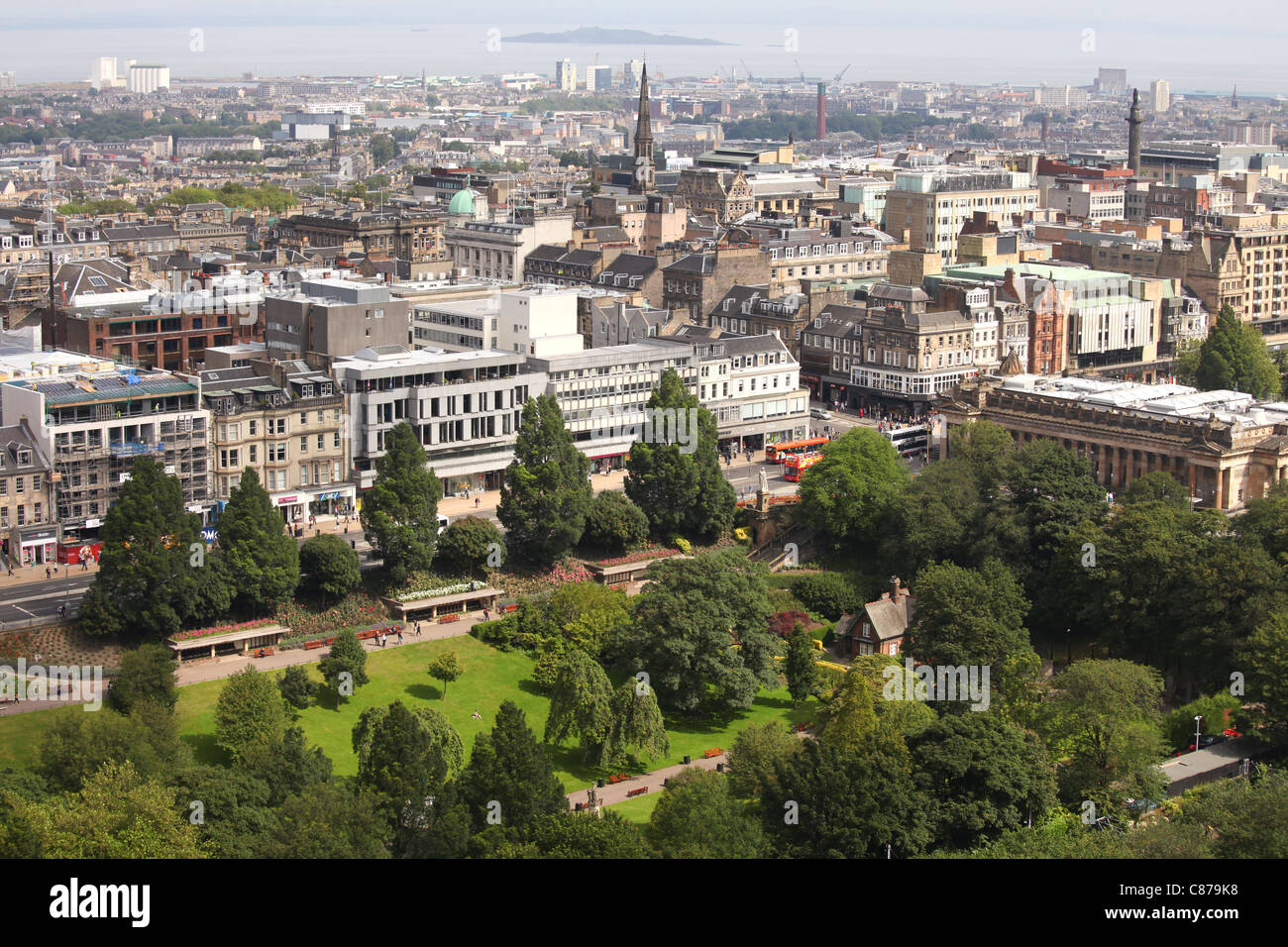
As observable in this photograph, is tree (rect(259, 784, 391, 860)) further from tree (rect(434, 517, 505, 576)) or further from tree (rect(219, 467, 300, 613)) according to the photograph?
tree (rect(434, 517, 505, 576))

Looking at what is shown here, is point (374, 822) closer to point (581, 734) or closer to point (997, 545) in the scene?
point (581, 734)

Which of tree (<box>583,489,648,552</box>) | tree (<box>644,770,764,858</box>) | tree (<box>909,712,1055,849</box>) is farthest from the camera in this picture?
tree (<box>583,489,648,552</box>)

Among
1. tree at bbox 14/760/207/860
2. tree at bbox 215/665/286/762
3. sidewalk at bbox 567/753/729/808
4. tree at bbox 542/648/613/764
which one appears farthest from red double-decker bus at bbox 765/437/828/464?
tree at bbox 14/760/207/860

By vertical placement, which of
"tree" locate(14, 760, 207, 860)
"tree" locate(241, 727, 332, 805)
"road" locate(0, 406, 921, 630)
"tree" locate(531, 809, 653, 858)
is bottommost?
"road" locate(0, 406, 921, 630)

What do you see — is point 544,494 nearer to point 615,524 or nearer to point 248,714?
point 615,524

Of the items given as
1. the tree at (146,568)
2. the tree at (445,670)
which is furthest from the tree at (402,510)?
the tree at (146,568)

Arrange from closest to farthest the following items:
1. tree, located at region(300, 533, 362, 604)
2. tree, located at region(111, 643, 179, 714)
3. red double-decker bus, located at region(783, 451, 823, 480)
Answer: tree, located at region(111, 643, 179, 714) < tree, located at region(300, 533, 362, 604) < red double-decker bus, located at region(783, 451, 823, 480)

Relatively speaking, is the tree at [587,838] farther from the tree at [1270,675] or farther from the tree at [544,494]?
the tree at [544,494]

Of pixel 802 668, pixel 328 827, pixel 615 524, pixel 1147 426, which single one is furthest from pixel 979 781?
pixel 1147 426
